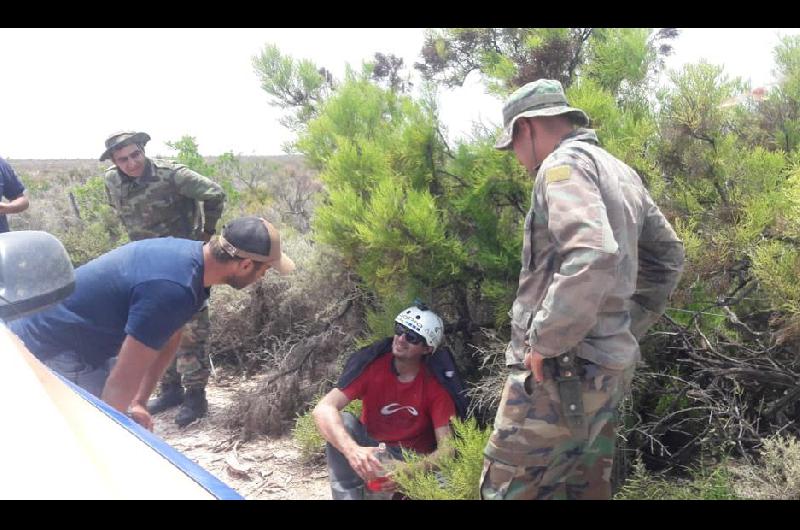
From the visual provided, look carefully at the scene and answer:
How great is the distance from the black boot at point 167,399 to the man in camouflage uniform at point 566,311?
3428 millimetres

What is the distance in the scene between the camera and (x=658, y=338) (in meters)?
3.31

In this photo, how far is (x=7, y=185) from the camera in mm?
5094

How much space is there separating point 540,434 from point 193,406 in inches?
129

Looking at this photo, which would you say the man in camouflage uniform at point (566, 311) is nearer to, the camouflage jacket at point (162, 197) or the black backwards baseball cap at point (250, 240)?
the black backwards baseball cap at point (250, 240)

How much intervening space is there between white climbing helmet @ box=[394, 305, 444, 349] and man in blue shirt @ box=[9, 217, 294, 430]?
2.52ft

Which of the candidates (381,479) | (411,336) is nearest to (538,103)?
(411,336)

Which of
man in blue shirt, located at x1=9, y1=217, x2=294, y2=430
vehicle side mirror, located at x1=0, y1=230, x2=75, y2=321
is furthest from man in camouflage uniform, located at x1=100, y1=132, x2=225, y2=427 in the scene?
vehicle side mirror, located at x1=0, y1=230, x2=75, y2=321

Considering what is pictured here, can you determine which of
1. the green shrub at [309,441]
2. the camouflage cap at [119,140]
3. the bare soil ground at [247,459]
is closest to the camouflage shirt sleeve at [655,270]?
the bare soil ground at [247,459]

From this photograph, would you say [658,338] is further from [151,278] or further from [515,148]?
[151,278]

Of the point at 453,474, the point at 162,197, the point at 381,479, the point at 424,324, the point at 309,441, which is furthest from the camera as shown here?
the point at 162,197

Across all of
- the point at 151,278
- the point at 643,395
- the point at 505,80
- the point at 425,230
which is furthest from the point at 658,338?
the point at 151,278

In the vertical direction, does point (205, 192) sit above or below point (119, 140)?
below

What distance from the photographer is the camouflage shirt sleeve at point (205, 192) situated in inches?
191

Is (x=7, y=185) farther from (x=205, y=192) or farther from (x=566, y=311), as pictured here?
(x=566, y=311)
